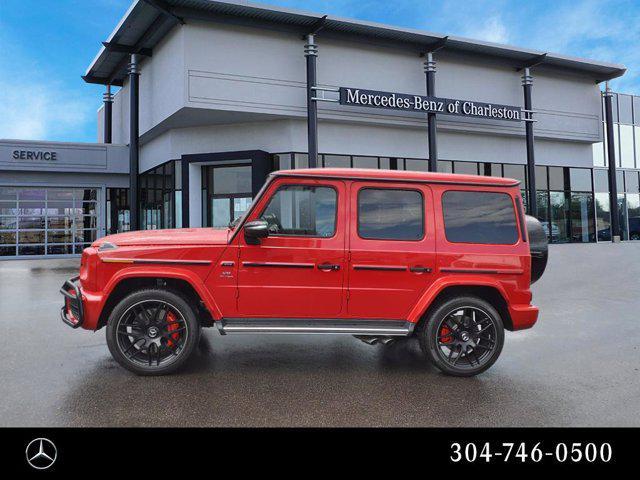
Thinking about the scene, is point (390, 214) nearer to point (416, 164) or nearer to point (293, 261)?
point (293, 261)

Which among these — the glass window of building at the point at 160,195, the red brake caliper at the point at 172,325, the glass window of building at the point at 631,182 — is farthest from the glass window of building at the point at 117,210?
the glass window of building at the point at 631,182

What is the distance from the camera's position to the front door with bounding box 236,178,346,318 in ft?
13.7

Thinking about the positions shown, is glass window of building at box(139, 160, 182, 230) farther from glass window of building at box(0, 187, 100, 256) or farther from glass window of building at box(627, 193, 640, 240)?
glass window of building at box(627, 193, 640, 240)

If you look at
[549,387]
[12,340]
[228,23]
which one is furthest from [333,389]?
[228,23]

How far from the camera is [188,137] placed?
1928 cm

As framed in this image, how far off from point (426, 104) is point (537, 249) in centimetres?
1673

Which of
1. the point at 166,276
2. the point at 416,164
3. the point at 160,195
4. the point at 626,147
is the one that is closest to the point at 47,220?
the point at 160,195

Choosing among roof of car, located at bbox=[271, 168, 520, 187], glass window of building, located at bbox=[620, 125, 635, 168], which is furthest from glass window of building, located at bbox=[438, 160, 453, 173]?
→ roof of car, located at bbox=[271, 168, 520, 187]

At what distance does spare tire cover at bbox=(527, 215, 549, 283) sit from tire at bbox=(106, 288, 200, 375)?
3642 millimetres

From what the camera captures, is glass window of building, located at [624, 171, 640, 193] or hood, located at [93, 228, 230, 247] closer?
hood, located at [93, 228, 230, 247]

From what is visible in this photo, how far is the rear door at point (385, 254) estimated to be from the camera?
13.9 feet
